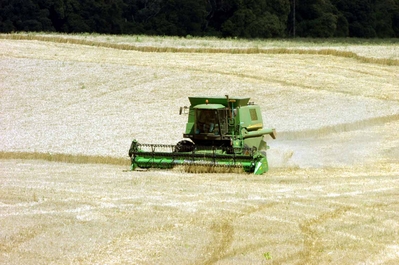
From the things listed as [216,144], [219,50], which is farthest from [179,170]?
[219,50]

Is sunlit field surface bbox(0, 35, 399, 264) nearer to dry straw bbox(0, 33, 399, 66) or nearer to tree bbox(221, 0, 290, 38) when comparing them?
dry straw bbox(0, 33, 399, 66)

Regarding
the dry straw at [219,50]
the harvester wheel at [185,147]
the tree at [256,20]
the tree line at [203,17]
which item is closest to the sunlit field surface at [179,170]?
the dry straw at [219,50]

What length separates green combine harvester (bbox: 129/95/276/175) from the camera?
1991cm

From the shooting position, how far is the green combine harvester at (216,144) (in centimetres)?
1991

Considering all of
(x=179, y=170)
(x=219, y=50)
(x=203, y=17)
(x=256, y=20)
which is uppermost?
(x=203, y=17)

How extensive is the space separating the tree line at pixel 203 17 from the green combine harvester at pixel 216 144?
50.1 m

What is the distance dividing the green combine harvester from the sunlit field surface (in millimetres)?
486

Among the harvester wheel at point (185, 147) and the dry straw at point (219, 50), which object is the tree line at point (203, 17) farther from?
the harvester wheel at point (185, 147)

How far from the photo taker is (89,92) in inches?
1395

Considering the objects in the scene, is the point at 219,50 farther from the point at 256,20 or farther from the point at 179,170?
the point at 256,20

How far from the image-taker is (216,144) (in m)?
21.2

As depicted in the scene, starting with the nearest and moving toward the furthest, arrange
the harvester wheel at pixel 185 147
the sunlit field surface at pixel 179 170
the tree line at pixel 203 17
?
the sunlit field surface at pixel 179 170 < the harvester wheel at pixel 185 147 < the tree line at pixel 203 17

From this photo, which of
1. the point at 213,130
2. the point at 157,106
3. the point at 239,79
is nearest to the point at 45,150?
the point at 213,130

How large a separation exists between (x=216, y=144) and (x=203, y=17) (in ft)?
191
